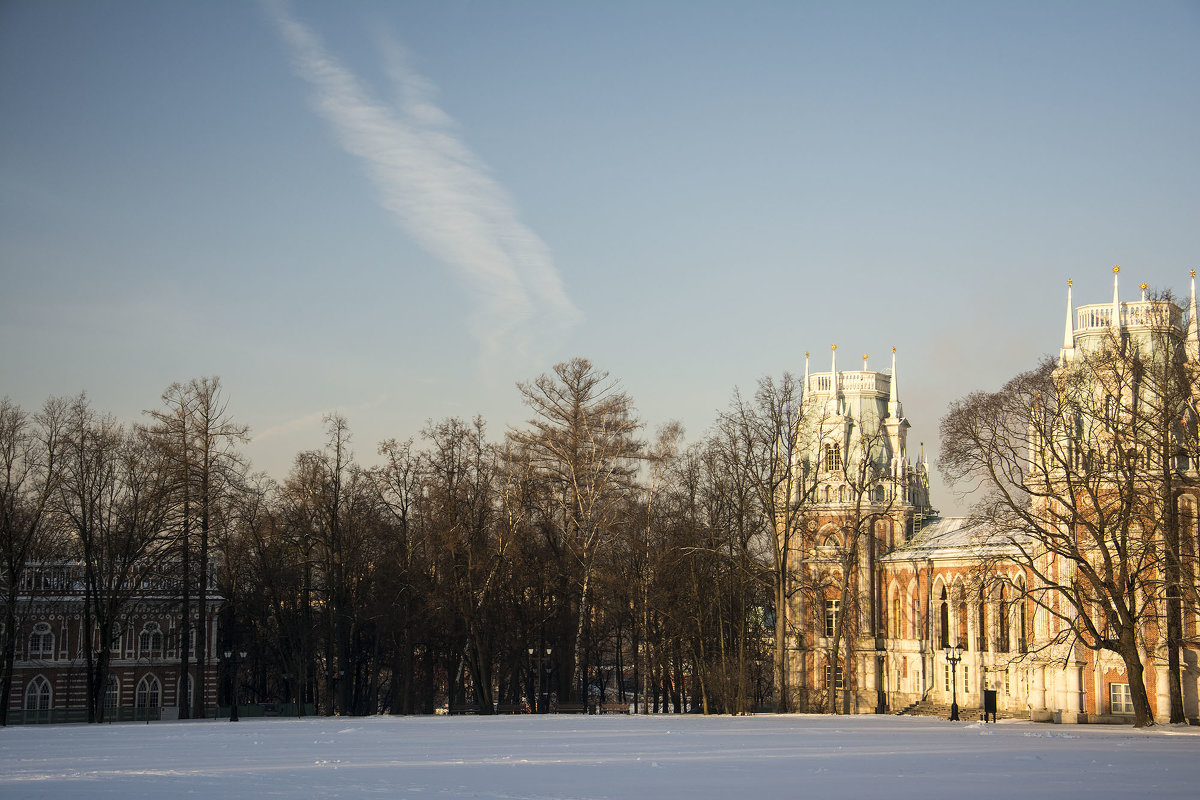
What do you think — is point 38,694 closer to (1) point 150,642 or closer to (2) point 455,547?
(1) point 150,642

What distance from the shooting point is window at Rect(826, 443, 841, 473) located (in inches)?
2771

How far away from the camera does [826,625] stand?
222 feet

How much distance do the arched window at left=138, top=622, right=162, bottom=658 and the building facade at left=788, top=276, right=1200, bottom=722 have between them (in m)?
29.9

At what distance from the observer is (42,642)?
184ft

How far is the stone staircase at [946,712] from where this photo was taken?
57.3 m

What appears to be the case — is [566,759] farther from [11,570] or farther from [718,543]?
[718,543]

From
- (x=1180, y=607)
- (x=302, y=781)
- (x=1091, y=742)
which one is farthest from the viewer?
(x=1180, y=607)

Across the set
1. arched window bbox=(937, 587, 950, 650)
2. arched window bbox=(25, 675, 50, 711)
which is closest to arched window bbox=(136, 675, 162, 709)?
arched window bbox=(25, 675, 50, 711)

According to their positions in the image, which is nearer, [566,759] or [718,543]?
[566,759]

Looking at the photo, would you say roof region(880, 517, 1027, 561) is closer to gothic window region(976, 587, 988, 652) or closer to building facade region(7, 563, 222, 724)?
gothic window region(976, 587, 988, 652)

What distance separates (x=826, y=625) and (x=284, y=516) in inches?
1135

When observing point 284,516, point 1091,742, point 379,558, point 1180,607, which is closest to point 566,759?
point 1091,742

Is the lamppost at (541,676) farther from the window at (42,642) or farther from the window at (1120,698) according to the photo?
the window at (1120,698)

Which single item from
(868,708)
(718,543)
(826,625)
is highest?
(718,543)
